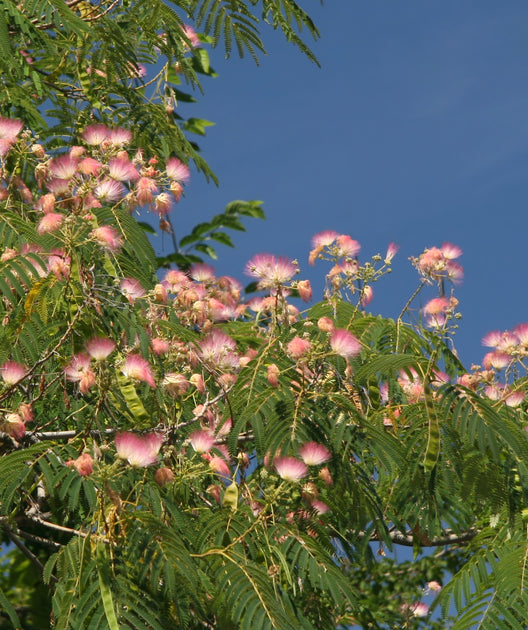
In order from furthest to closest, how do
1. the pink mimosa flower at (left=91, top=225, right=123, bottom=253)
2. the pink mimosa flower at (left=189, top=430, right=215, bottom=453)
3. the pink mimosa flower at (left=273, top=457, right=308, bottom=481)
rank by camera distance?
1. the pink mimosa flower at (left=91, top=225, right=123, bottom=253)
2. the pink mimosa flower at (left=189, top=430, right=215, bottom=453)
3. the pink mimosa flower at (left=273, top=457, right=308, bottom=481)

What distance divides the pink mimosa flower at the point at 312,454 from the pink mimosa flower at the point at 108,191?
5.18 feet

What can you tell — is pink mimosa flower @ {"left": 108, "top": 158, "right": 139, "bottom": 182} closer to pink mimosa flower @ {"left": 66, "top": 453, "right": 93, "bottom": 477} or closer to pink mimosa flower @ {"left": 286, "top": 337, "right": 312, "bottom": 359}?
pink mimosa flower @ {"left": 286, "top": 337, "right": 312, "bottom": 359}

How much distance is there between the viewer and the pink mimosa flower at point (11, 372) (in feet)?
14.0

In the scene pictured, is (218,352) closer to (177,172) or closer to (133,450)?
(177,172)

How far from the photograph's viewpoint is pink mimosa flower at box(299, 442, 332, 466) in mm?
4066

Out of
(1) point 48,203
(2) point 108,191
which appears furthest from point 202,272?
(1) point 48,203

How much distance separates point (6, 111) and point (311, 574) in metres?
3.33

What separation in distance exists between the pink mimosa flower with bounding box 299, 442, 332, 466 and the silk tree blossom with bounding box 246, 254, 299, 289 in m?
0.84

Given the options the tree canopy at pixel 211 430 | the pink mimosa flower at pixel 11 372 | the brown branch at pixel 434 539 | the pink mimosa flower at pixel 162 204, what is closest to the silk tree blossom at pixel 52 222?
the tree canopy at pixel 211 430

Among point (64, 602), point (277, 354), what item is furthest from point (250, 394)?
point (64, 602)

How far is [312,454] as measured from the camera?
13.4 feet

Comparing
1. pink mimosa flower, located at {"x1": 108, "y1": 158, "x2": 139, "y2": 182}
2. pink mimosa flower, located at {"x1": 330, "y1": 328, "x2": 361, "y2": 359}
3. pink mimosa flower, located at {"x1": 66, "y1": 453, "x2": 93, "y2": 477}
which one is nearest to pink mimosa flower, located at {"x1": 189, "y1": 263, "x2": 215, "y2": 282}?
pink mimosa flower, located at {"x1": 108, "y1": 158, "x2": 139, "y2": 182}

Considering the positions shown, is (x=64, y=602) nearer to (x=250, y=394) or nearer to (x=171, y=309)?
(x=250, y=394)

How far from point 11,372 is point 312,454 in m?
1.25
